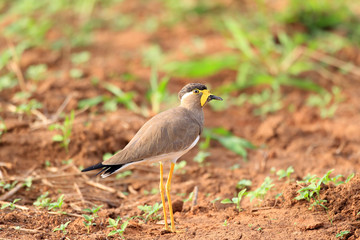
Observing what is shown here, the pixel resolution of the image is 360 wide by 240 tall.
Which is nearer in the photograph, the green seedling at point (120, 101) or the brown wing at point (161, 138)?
the brown wing at point (161, 138)

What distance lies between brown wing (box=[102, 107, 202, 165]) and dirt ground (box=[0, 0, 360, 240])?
0.54 m

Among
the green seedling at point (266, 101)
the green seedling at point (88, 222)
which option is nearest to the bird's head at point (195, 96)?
the green seedling at point (88, 222)

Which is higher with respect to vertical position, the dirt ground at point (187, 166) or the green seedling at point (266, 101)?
the dirt ground at point (187, 166)

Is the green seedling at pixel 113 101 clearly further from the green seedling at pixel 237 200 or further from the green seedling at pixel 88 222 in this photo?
the green seedling at pixel 237 200

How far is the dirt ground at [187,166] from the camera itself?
3703mm

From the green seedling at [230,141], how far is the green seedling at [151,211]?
1691 mm

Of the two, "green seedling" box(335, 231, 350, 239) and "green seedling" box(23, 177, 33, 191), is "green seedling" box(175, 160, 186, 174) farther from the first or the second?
"green seedling" box(335, 231, 350, 239)

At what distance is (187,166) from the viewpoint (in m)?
5.32

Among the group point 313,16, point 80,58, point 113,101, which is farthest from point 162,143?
point 313,16

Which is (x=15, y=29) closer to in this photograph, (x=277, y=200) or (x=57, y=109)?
(x=57, y=109)

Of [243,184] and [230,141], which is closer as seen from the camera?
[243,184]

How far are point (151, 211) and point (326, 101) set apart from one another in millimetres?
4030

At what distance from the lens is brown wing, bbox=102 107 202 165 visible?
12.3 ft

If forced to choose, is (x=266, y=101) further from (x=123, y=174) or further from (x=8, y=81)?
(x=8, y=81)
